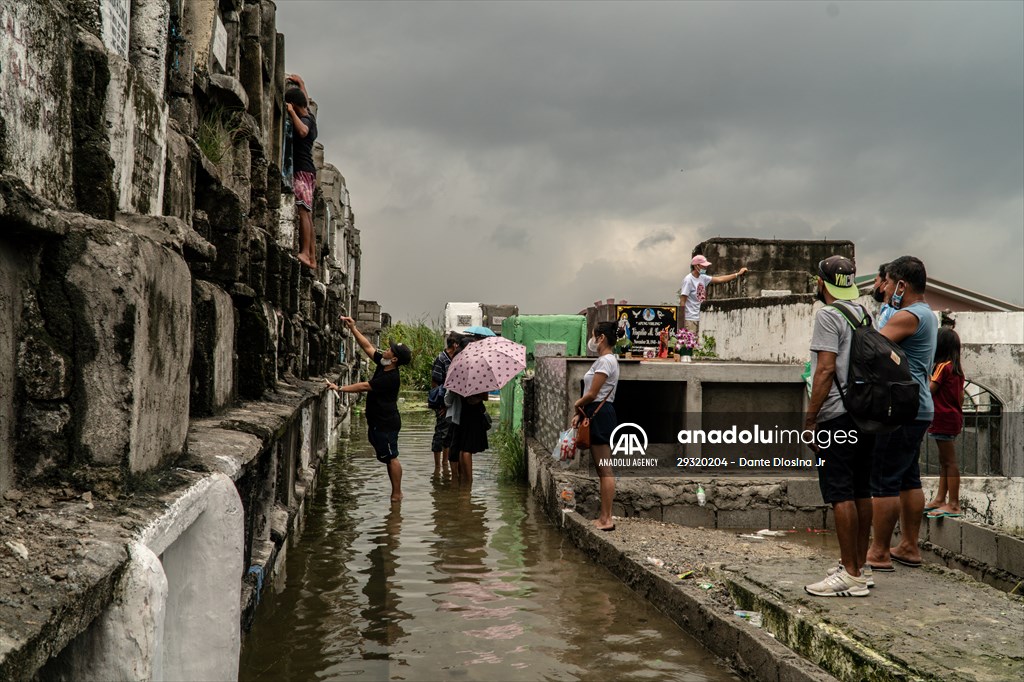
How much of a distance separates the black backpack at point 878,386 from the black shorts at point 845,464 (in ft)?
0.37

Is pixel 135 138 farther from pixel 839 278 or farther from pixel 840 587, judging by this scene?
pixel 840 587

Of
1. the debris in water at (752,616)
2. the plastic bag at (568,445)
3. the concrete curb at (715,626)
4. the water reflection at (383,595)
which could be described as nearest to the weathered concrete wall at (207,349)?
the water reflection at (383,595)

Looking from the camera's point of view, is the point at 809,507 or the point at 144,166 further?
the point at 809,507

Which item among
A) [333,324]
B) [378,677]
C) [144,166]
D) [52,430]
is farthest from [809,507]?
[333,324]

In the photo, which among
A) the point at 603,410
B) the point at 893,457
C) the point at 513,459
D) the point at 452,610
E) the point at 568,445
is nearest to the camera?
the point at 893,457

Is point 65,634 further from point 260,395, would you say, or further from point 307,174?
point 307,174

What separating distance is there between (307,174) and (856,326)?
659 centimetres

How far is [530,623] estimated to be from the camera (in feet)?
19.7

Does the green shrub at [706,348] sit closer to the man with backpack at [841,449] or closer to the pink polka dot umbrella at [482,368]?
the pink polka dot umbrella at [482,368]

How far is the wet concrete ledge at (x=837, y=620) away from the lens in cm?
429

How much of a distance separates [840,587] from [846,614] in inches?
14.1

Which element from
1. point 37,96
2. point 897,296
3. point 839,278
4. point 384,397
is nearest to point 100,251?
point 37,96

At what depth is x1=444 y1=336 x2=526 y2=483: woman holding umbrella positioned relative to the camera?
1105cm

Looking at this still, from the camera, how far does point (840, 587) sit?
5.30 meters
